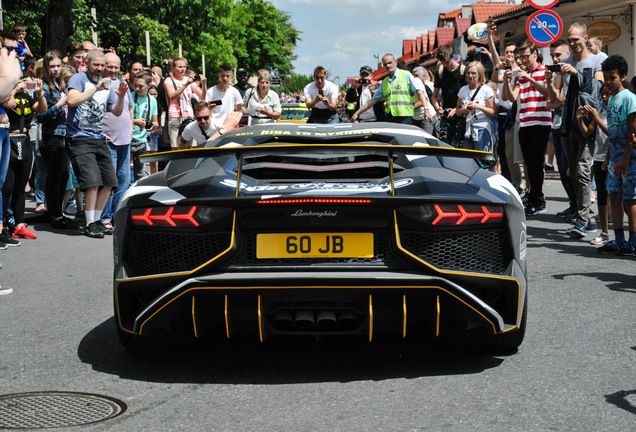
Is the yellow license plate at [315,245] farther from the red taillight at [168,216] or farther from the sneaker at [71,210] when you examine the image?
the sneaker at [71,210]

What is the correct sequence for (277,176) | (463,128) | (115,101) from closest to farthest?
(277,176), (115,101), (463,128)

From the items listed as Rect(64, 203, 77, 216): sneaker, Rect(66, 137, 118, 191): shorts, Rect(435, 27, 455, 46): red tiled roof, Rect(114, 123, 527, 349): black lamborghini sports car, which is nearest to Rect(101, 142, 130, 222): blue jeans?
Rect(66, 137, 118, 191): shorts

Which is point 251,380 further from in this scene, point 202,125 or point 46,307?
point 202,125

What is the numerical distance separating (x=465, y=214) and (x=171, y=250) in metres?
1.37

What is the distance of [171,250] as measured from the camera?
503 cm

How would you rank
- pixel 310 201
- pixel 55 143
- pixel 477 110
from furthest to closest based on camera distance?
pixel 477 110
pixel 55 143
pixel 310 201

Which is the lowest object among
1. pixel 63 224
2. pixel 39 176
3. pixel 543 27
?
pixel 63 224

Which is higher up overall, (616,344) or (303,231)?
(303,231)

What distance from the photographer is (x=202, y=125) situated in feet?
40.0

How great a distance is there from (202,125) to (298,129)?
5846 millimetres

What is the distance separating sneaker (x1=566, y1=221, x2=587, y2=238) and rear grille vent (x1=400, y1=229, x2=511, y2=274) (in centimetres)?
610

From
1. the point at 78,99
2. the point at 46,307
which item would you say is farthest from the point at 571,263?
the point at 78,99

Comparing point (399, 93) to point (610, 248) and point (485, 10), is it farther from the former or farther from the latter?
point (485, 10)

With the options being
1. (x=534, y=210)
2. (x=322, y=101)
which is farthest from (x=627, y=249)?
(x=322, y=101)
